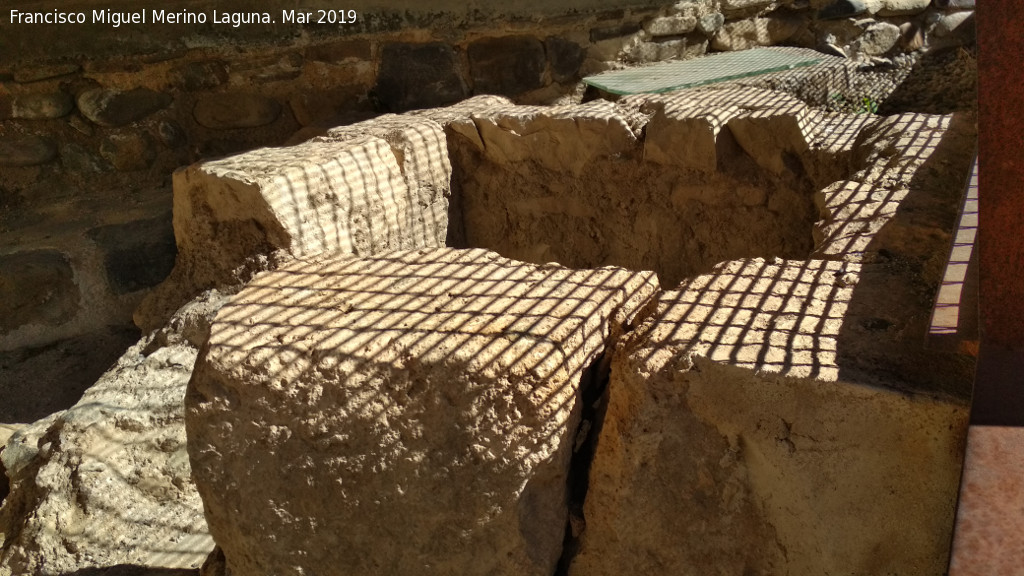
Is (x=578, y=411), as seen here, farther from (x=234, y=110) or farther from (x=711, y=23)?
(x=711, y=23)

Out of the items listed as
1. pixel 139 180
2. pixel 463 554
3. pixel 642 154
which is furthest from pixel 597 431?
pixel 139 180

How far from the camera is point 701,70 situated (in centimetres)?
369

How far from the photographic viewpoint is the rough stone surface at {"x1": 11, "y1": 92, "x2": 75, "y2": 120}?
3381 millimetres

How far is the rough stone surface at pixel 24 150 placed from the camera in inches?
134

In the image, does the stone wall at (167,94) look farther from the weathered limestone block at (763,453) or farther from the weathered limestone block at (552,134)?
the weathered limestone block at (763,453)

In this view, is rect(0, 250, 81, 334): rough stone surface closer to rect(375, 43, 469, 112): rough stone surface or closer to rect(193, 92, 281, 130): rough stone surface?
rect(193, 92, 281, 130): rough stone surface

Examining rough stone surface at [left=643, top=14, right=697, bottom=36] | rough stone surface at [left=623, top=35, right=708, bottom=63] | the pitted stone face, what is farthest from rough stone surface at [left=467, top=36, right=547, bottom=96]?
the pitted stone face

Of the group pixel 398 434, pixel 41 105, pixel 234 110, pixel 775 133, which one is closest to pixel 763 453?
pixel 398 434

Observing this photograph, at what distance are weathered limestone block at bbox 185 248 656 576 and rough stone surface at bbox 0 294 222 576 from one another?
71 centimetres

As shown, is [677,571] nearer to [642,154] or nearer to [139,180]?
[642,154]

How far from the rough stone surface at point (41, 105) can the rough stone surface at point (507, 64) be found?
1.55 m

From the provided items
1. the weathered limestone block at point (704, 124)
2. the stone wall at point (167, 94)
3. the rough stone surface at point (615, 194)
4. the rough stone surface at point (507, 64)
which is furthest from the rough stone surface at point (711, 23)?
the weathered limestone block at point (704, 124)

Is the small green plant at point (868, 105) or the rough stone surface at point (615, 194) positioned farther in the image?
the small green plant at point (868, 105)

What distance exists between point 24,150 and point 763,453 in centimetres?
302
